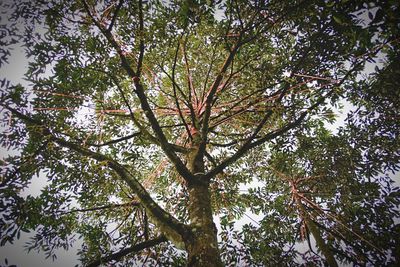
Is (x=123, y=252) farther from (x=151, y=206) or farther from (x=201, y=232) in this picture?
(x=201, y=232)

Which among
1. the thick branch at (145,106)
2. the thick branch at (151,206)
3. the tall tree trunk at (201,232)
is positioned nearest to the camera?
the tall tree trunk at (201,232)

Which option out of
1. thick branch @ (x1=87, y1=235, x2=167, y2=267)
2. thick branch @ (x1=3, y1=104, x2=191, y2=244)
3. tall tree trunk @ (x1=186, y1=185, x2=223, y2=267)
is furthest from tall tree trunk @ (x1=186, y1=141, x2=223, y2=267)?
thick branch @ (x1=87, y1=235, x2=167, y2=267)

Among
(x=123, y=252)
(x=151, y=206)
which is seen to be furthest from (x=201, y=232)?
(x=123, y=252)

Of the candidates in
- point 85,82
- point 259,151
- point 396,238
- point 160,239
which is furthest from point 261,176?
point 85,82

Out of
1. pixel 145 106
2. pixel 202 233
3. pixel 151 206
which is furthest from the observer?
pixel 145 106

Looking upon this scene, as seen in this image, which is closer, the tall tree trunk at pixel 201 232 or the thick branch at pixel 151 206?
the tall tree trunk at pixel 201 232

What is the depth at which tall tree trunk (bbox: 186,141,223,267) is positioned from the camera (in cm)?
299

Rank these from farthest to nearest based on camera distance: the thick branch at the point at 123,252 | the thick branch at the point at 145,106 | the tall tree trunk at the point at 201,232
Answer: the thick branch at the point at 145,106 < the thick branch at the point at 123,252 < the tall tree trunk at the point at 201,232

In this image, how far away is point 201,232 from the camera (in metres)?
3.31

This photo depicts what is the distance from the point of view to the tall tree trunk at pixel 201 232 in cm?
299

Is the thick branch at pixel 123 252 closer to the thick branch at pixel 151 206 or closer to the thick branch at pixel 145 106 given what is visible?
the thick branch at pixel 151 206

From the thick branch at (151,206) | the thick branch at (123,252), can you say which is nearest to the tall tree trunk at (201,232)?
the thick branch at (151,206)

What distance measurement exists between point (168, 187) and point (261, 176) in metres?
2.64

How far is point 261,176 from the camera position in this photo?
6.94m
